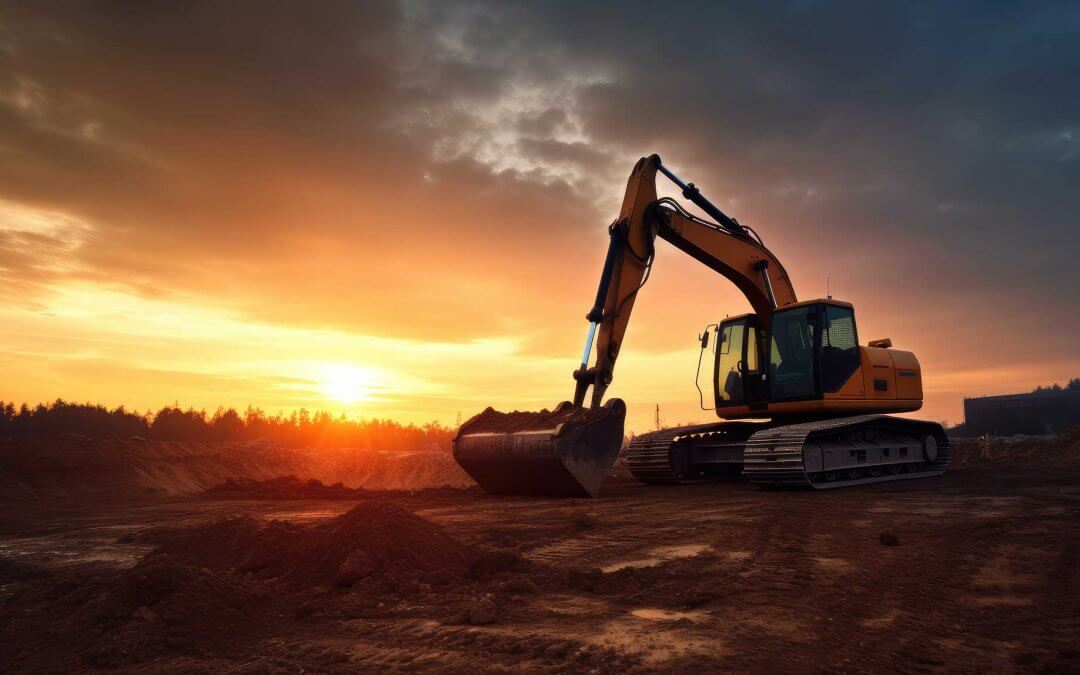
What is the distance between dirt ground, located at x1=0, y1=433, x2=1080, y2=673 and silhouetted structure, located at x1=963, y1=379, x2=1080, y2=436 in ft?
112

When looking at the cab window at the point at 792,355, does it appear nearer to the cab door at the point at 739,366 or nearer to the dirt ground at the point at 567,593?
the cab door at the point at 739,366

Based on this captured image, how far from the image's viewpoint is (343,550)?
5520 mm

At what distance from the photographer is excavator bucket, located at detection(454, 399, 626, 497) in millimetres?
9719

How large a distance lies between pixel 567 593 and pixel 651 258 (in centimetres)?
779

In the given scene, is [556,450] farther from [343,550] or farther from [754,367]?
[754,367]

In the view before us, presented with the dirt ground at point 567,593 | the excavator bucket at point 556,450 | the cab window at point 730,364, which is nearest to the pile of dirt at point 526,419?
the excavator bucket at point 556,450

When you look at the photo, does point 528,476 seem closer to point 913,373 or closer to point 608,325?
point 608,325

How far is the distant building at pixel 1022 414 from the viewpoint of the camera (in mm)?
35094

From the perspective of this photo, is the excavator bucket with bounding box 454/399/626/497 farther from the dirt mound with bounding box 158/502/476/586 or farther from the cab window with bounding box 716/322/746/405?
the dirt mound with bounding box 158/502/476/586

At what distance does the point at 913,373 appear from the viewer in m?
13.7

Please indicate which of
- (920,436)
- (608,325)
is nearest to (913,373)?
(920,436)

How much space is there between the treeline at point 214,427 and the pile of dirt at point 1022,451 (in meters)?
19.3

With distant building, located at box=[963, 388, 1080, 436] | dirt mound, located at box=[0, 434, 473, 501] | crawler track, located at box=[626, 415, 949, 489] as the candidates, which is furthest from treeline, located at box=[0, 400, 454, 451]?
distant building, located at box=[963, 388, 1080, 436]


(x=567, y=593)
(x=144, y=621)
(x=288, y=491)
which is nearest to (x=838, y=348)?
(x=567, y=593)
